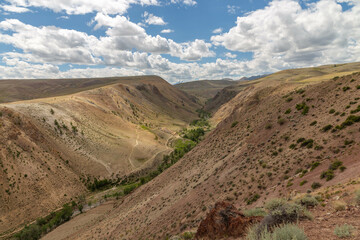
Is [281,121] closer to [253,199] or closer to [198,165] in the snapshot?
[198,165]

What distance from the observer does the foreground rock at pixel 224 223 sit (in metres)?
10.2

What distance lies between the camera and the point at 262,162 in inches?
902

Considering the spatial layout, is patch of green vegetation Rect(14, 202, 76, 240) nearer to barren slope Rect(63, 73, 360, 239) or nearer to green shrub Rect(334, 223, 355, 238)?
barren slope Rect(63, 73, 360, 239)

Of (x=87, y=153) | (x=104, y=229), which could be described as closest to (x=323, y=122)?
(x=104, y=229)

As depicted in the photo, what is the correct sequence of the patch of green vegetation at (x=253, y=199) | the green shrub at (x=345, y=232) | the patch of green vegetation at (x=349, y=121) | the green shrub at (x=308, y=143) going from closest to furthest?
the green shrub at (x=345, y=232)
the patch of green vegetation at (x=253, y=199)
the patch of green vegetation at (x=349, y=121)
the green shrub at (x=308, y=143)

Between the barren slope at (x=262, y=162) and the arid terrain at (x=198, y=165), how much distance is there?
0.47ft

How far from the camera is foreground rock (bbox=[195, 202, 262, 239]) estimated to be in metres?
10.2

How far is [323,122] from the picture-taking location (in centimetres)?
2353

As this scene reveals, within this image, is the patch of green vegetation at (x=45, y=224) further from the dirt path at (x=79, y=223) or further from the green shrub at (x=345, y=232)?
the green shrub at (x=345, y=232)

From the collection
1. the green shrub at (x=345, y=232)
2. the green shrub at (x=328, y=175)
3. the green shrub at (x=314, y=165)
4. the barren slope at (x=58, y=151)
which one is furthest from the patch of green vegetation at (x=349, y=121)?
the barren slope at (x=58, y=151)

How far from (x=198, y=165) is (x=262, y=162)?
15112mm

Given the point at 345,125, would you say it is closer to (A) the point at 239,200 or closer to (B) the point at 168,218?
(A) the point at 239,200

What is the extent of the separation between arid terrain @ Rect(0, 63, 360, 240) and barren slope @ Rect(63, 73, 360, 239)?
0.47 ft

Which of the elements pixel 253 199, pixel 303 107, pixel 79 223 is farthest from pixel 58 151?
pixel 303 107
